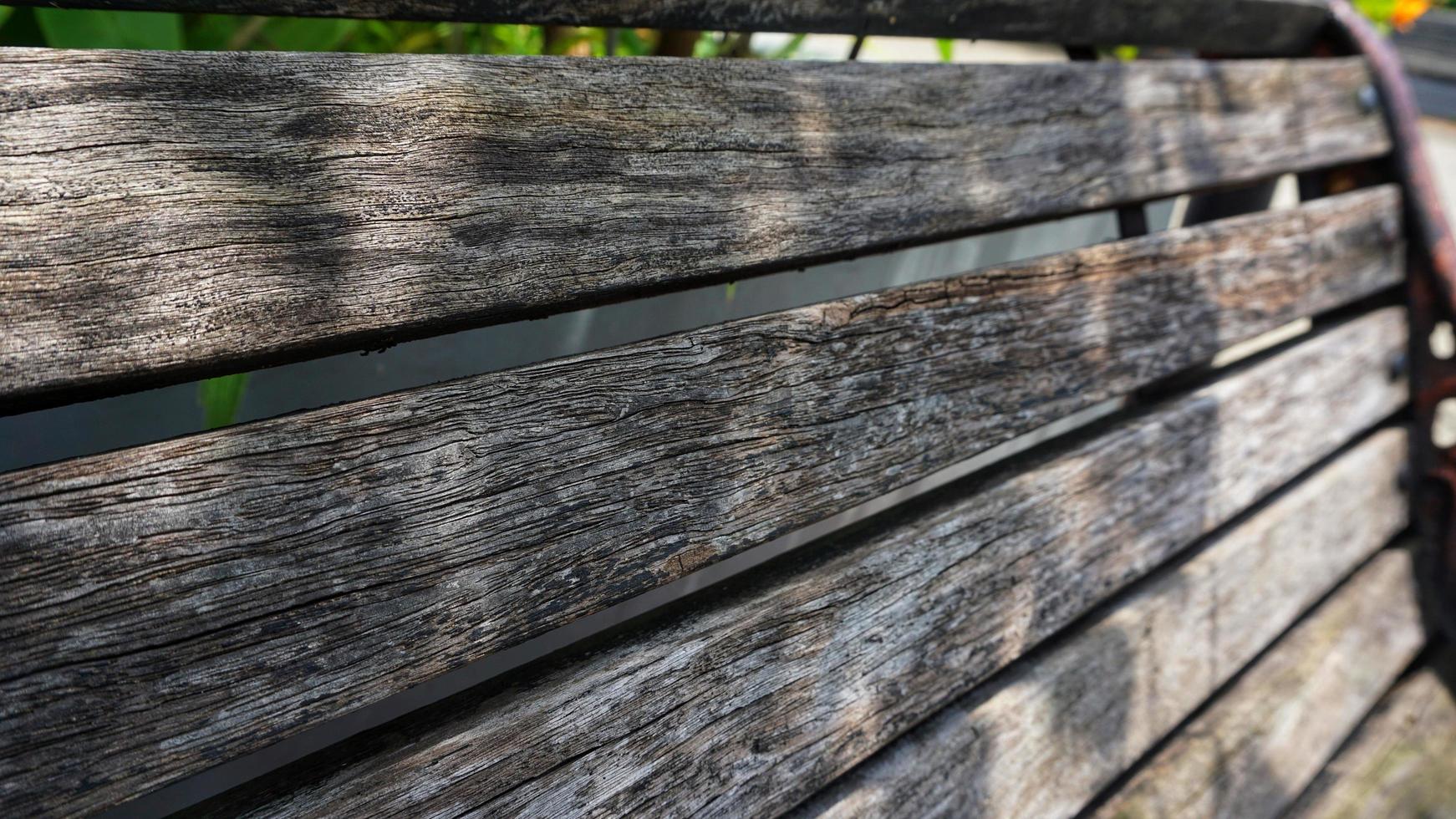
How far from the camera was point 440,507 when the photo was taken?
79 cm

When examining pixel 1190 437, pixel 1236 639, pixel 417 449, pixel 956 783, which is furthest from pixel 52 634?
pixel 1236 639

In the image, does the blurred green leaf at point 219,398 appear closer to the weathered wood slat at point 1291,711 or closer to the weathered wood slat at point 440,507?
the weathered wood slat at point 440,507

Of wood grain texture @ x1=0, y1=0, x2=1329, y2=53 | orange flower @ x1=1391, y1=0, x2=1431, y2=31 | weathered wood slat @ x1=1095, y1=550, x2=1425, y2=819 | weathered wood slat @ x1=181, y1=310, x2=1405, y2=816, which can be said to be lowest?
weathered wood slat @ x1=1095, y1=550, x2=1425, y2=819

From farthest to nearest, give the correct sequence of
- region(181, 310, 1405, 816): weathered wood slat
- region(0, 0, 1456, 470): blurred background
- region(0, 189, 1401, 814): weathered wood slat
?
region(0, 0, 1456, 470): blurred background → region(181, 310, 1405, 816): weathered wood slat → region(0, 189, 1401, 814): weathered wood slat

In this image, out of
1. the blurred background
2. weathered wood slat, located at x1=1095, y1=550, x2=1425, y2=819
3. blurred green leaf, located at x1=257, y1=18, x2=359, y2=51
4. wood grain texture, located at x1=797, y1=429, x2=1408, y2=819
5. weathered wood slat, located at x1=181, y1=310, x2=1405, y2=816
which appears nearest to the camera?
weathered wood slat, located at x1=181, y1=310, x2=1405, y2=816

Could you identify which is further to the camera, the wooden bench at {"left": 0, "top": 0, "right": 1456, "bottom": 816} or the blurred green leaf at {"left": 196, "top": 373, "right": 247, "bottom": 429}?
the blurred green leaf at {"left": 196, "top": 373, "right": 247, "bottom": 429}

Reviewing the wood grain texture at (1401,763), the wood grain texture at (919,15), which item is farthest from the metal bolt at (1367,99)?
the wood grain texture at (1401,763)

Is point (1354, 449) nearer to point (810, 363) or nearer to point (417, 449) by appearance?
point (810, 363)

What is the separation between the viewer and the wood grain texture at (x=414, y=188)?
0.67 meters

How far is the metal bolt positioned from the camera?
190cm

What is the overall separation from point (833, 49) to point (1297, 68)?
5.35ft

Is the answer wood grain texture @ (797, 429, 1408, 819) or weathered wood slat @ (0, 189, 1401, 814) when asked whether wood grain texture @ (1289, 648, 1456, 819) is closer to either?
wood grain texture @ (797, 429, 1408, 819)

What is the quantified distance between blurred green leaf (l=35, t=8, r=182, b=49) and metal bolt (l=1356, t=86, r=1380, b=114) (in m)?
2.07

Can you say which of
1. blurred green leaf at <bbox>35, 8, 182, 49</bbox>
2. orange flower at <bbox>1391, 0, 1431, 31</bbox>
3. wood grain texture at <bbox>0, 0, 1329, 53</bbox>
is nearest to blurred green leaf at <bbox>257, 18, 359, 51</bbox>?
blurred green leaf at <bbox>35, 8, 182, 49</bbox>
